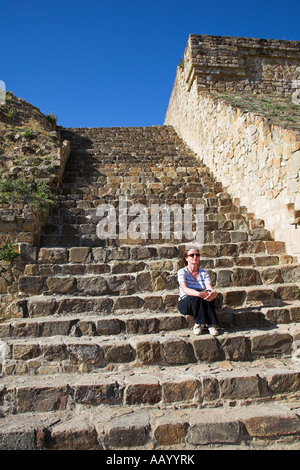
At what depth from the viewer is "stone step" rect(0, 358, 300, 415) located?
2.73 m

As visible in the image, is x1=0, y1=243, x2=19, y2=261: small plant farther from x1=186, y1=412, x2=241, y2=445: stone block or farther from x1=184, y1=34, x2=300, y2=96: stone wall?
x1=184, y1=34, x2=300, y2=96: stone wall

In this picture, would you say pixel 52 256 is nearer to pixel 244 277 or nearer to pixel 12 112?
pixel 244 277

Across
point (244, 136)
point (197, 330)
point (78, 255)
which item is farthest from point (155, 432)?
point (244, 136)

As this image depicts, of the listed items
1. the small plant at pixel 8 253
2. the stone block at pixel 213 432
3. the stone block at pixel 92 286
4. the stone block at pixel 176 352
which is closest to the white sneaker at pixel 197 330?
the stone block at pixel 176 352

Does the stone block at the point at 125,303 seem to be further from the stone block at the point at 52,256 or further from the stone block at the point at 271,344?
the stone block at the point at 271,344

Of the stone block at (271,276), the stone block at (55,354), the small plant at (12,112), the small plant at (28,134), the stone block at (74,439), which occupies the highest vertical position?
the small plant at (12,112)

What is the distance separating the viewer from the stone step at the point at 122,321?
3.40m

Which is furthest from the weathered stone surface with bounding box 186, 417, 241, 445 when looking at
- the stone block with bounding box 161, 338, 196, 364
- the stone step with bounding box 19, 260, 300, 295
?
the stone step with bounding box 19, 260, 300, 295

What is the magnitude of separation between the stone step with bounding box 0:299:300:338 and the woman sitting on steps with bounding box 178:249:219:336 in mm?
170

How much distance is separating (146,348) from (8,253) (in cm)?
213

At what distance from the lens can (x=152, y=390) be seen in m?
2.77

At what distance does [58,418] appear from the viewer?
104 inches

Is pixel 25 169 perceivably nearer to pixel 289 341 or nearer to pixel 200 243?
pixel 200 243
